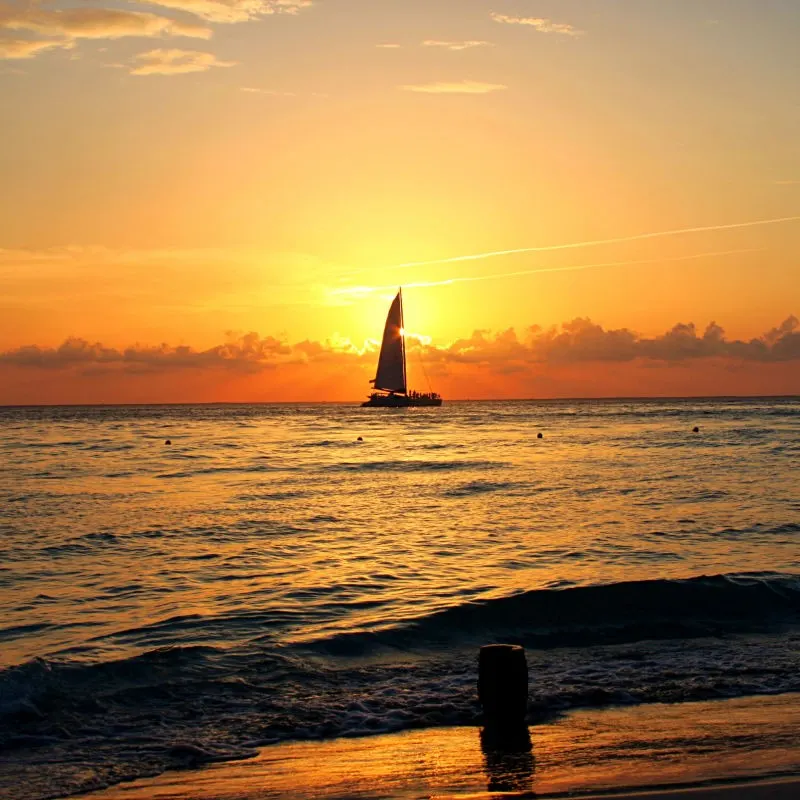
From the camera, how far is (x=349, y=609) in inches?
497

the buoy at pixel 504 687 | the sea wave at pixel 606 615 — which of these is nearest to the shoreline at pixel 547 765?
the buoy at pixel 504 687

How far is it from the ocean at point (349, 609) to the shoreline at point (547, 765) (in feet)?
1.23

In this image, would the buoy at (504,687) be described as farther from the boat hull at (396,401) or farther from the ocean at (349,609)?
the boat hull at (396,401)

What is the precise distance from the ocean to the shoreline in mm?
375

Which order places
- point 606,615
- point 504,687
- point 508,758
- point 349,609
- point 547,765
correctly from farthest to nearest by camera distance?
point 349,609 < point 606,615 < point 504,687 < point 508,758 < point 547,765

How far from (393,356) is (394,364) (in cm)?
133

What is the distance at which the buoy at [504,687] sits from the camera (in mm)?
7617

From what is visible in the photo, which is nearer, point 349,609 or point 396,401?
point 349,609

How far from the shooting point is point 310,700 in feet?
28.7

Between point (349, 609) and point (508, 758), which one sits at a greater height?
point (508, 758)

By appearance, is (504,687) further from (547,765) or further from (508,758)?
(547,765)

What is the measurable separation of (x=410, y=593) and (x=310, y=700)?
5.00m

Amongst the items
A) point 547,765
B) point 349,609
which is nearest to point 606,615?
point 349,609

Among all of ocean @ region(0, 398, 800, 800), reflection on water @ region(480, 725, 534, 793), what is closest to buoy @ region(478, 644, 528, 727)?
reflection on water @ region(480, 725, 534, 793)
